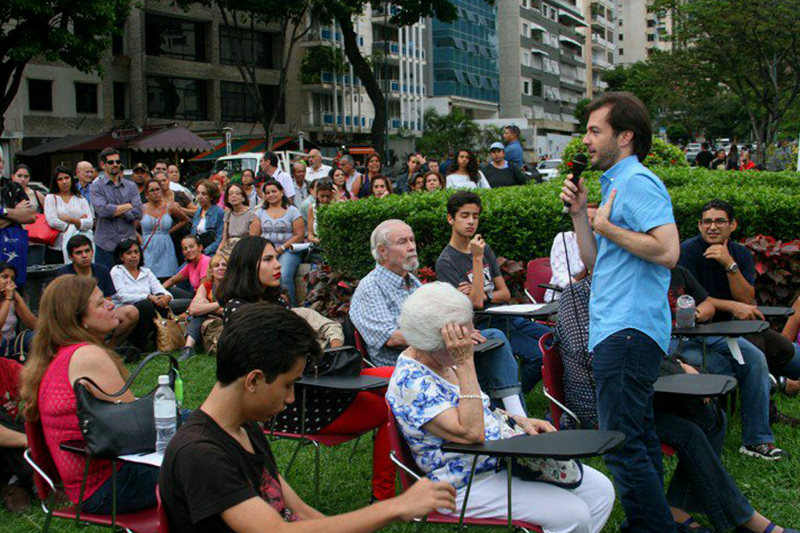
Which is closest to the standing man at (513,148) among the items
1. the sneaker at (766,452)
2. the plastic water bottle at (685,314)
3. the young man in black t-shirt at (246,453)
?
the plastic water bottle at (685,314)

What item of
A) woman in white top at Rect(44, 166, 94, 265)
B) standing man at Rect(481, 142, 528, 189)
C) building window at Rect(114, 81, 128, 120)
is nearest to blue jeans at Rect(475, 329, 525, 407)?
woman in white top at Rect(44, 166, 94, 265)

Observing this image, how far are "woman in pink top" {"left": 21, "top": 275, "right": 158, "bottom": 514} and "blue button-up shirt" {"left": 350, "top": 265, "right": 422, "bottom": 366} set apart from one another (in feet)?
5.38

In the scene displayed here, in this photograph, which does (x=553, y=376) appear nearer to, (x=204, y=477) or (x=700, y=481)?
(x=700, y=481)

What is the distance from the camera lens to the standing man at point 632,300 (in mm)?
3686

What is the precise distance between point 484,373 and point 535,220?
346cm

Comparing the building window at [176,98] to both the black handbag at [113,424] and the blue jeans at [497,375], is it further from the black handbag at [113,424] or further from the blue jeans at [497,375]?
the black handbag at [113,424]

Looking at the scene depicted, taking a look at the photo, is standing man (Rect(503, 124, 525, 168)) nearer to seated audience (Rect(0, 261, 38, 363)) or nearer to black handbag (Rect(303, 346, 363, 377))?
seated audience (Rect(0, 261, 38, 363))

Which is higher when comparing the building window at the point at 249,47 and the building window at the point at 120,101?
the building window at the point at 249,47

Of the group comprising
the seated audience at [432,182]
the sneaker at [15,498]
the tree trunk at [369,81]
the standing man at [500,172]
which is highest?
the tree trunk at [369,81]

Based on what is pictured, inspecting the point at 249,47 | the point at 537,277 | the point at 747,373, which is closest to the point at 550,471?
the point at 747,373

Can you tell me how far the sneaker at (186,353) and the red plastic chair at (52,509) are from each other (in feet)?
16.1

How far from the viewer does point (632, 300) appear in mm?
3713

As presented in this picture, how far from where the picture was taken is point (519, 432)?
3879mm

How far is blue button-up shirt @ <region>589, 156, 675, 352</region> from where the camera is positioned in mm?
3693
